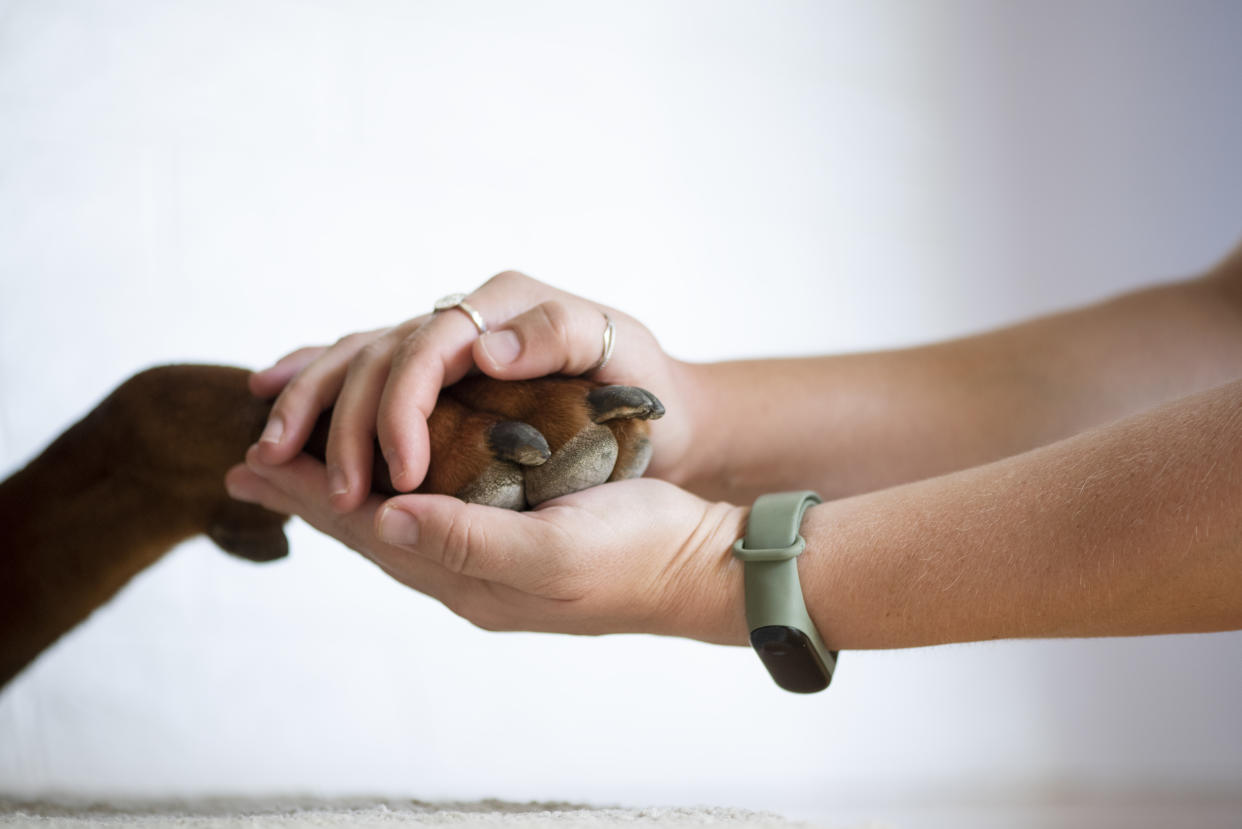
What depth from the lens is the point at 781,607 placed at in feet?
2.58

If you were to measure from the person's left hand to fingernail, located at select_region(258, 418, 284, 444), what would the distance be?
0.10 feet

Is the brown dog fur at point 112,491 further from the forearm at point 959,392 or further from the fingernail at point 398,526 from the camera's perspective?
the forearm at point 959,392

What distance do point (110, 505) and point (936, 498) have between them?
78cm

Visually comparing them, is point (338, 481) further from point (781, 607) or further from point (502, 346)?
point (781, 607)

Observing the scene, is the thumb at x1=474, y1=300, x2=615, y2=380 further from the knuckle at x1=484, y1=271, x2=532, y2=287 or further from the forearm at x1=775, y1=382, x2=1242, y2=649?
the forearm at x1=775, y1=382, x2=1242, y2=649

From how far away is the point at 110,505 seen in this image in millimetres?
982

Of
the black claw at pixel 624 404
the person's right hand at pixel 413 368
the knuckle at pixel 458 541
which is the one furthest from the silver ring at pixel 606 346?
the knuckle at pixel 458 541

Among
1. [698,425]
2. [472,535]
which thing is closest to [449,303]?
[472,535]

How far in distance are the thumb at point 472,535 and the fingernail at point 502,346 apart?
0.40ft

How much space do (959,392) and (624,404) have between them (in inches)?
25.9

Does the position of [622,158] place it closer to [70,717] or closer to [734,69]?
[734,69]

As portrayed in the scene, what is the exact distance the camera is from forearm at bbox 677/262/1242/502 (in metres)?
1.17

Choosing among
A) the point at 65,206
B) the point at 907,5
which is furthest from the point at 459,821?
the point at 907,5

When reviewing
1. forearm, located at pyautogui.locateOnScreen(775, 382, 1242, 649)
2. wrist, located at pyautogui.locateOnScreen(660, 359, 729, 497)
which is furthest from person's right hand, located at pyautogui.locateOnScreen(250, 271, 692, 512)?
forearm, located at pyautogui.locateOnScreen(775, 382, 1242, 649)
